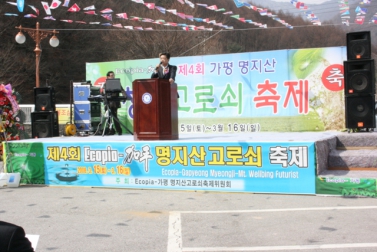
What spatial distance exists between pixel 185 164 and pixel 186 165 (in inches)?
0.8

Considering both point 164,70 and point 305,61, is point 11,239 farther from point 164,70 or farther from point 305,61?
point 305,61

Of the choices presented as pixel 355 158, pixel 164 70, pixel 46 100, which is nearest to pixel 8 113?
pixel 46 100

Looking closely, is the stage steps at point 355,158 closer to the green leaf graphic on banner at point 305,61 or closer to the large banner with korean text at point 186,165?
the large banner with korean text at point 186,165

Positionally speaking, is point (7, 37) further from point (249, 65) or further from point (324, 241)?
point (324, 241)

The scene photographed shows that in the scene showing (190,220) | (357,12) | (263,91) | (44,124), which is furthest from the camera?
(357,12)

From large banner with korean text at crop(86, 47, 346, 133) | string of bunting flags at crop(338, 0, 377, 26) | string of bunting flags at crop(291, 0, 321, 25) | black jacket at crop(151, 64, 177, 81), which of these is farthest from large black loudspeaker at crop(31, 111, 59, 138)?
string of bunting flags at crop(338, 0, 377, 26)

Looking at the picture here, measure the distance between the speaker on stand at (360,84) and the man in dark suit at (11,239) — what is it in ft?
25.9

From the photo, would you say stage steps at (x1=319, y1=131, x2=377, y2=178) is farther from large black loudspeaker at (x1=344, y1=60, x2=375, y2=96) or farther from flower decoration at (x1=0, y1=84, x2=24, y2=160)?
flower decoration at (x1=0, y1=84, x2=24, y2=160)

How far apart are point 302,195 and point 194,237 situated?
95.2 inches

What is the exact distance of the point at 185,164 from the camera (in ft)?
22.6

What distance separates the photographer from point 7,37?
31.7m

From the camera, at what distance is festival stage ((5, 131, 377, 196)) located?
6309mm

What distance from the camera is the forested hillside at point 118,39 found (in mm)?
31250

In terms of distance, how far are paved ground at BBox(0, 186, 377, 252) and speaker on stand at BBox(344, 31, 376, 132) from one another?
119 inches
